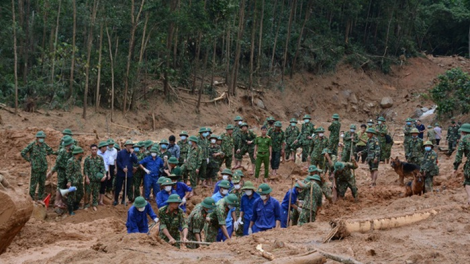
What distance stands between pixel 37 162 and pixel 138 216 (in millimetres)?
4765

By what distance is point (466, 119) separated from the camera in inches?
1184

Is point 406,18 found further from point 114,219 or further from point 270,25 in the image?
point 114,219

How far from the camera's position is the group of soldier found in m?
10.3

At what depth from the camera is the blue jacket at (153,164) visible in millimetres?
14633

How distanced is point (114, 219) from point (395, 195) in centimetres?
714

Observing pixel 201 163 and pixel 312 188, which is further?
pixel 201 163

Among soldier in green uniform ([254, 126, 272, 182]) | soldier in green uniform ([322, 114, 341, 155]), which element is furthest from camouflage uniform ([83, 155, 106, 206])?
soldier in green uniform ([322, 114, 341, 155])

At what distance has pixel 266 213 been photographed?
10.6 meters

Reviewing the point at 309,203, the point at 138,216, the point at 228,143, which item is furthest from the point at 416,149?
the point at 138,216

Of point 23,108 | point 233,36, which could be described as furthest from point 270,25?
point 23,108

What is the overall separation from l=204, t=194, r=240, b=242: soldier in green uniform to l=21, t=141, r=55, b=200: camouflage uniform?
18.5ft

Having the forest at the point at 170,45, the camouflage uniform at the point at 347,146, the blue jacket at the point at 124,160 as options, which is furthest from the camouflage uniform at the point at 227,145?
the forest at the point at 170,45

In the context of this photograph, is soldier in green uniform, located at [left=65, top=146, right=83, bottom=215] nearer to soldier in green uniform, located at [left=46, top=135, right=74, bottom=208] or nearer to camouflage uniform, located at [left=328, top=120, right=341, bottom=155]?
soldier in green uniform, located at [left=46, top=135, right=74, bottom=208]

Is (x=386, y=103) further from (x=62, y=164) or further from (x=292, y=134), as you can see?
(x=62, y=164)
